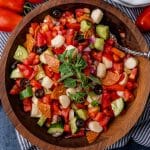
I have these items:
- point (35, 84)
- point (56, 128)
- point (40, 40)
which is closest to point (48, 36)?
point (40, 40)

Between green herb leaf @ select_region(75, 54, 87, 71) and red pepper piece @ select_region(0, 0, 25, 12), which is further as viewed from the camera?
red pepper piece @ select_region(0, 0, 25, 12)

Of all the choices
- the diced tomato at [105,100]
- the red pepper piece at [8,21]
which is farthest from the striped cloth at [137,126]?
the diced tomato at [105,100]

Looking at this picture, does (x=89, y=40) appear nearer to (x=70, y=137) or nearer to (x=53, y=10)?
(x=53, y=10)

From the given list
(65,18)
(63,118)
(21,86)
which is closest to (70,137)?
(63,118)

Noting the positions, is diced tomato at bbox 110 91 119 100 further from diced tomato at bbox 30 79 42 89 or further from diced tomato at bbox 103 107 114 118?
diced tomato at bbox 30 79 42 89

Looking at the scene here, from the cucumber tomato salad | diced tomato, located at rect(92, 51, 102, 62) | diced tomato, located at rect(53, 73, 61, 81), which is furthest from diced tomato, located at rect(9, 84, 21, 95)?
diced tomato, located at rect(92, 51, 102, 62)

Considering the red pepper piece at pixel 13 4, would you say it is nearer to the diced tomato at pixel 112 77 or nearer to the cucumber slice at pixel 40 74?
the cucumber slice at pixel 40 74

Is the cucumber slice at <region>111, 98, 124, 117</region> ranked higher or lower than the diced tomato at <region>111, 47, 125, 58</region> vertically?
lower
